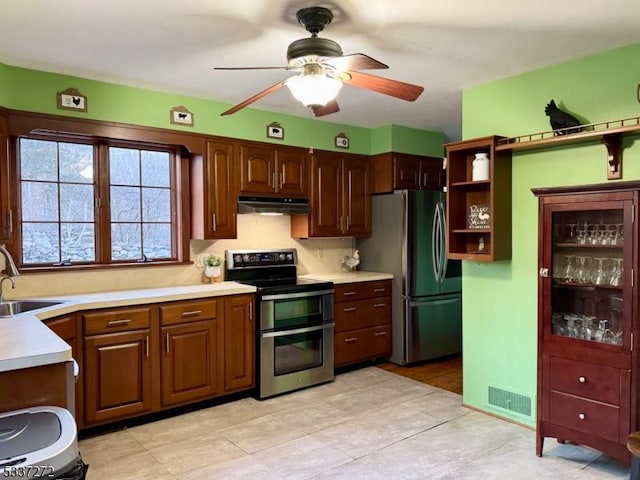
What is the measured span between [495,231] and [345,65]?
1676mm

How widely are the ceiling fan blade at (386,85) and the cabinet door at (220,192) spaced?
1.86 m

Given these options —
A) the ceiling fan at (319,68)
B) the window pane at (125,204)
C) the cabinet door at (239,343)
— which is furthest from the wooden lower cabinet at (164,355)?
the ceiling fan at (319,68)

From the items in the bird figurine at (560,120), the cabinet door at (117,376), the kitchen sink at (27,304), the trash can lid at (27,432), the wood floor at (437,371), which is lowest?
the wood floor at (437,371)

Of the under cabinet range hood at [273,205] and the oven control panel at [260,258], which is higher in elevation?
the under cabinet range hood at [273,205]

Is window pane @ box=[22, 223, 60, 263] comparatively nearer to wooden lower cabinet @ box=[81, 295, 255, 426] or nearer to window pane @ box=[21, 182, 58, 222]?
window pane @ box=[21, 182, 58, 222]

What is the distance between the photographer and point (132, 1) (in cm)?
221

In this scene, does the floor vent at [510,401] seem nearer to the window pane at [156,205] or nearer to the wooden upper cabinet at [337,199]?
the wooden upper cabinet at [337,199]

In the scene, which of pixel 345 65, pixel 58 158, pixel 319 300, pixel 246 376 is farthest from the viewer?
pixel 319 300

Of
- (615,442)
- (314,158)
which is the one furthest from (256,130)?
(615,442)

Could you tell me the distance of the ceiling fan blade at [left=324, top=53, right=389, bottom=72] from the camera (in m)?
2.05

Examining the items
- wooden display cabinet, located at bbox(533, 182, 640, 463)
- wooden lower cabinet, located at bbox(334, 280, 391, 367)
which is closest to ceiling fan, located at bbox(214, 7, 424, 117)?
wooden display cabinet, located at bbox(533, 182, 640, 463)

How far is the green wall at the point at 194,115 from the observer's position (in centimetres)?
317

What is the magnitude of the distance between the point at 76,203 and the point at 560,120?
134 inches

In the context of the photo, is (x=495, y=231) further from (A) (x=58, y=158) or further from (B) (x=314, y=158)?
(A) (x=58, y=158)
